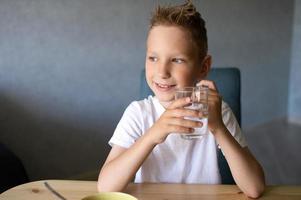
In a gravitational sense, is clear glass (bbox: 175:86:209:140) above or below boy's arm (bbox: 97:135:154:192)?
above

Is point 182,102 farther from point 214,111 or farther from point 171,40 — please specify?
point 171,40

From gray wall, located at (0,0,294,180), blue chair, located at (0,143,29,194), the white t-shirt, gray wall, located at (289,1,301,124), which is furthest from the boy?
gray wall, located at (289,1,301,124)

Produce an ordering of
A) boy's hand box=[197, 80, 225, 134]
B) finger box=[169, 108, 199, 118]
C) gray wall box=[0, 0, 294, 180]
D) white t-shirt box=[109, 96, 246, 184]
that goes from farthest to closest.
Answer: gray wall box=[0, 0, 294, 180], white t-shirt box=[109, 96, 246, 184], boy's hand box=[197, 80, 225, 134], finger box=[169, 108, 199, 118]

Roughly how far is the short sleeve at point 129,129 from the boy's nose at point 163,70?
191 mm

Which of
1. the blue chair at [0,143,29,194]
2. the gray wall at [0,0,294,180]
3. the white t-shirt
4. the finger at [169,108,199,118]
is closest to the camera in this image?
the finger at [169,108,199,118]

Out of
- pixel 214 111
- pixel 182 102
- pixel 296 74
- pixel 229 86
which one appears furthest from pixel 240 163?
pixel 296 74

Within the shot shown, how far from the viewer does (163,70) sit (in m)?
1.13

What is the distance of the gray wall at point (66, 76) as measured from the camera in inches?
95.8

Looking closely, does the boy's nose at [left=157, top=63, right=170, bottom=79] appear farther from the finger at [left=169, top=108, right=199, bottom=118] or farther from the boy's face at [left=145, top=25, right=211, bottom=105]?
the finger at [left=169, top=108, right=199, bottom=118]

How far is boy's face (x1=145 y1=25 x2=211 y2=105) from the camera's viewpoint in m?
1.14

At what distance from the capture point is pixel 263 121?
173 inches

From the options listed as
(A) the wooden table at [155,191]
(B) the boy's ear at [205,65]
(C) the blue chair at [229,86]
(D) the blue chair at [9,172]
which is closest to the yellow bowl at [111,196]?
(A) the wooden table at [155,191]

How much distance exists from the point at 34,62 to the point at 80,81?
349 millimetres

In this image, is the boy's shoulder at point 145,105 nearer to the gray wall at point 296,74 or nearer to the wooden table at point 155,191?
the wooden table at point 155,191
